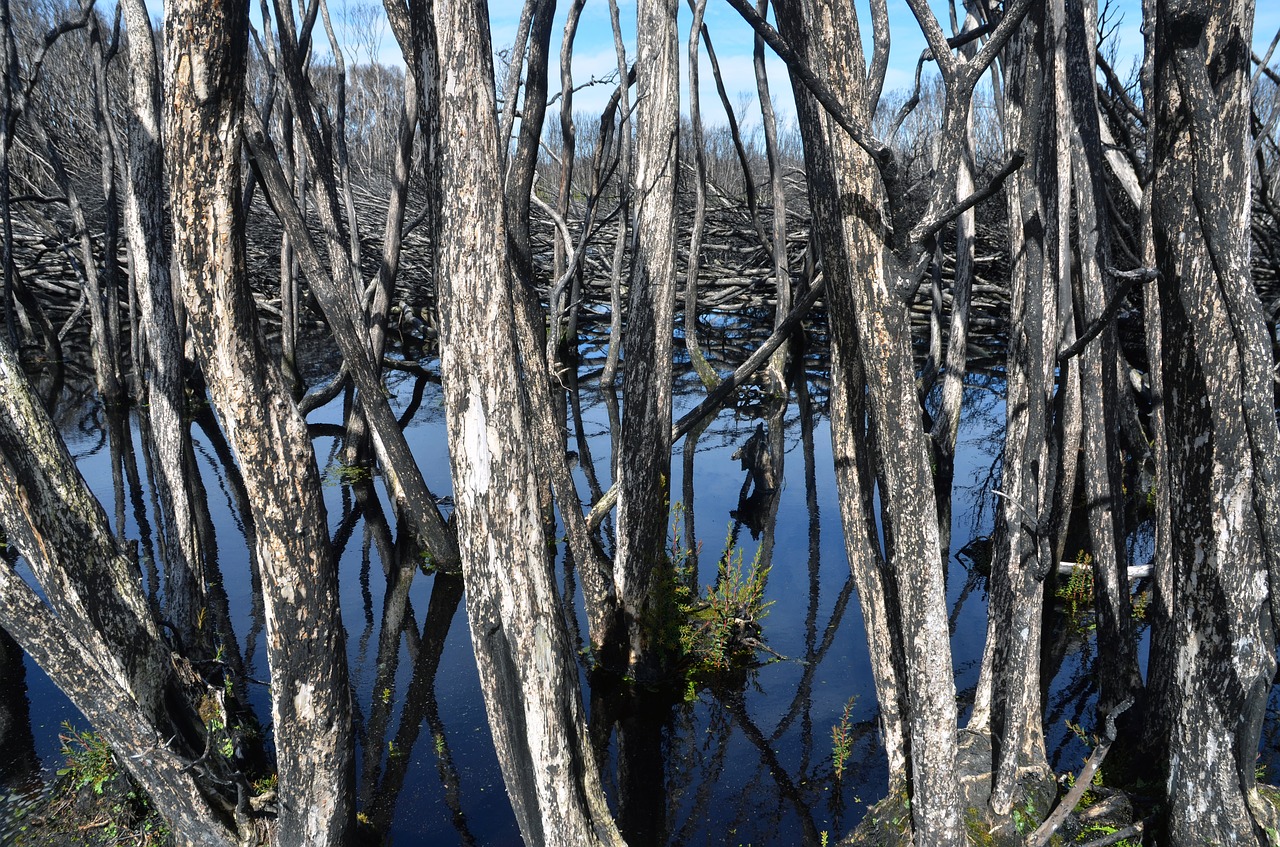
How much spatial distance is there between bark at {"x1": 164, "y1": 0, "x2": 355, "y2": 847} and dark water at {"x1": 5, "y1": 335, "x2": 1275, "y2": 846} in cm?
98

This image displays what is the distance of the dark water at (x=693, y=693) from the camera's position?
4.00 meters

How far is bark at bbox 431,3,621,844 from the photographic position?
260 cm

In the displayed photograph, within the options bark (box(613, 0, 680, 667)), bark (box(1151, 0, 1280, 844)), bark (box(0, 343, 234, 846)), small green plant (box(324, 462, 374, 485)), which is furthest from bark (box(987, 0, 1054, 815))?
small green plant (box(324, 462, 374, 485))

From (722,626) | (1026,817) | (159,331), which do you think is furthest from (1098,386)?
(159,331)

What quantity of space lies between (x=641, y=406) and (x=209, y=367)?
7.34 feet

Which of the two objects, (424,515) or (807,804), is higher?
(424,515)

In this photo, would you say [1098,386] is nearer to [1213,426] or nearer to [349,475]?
[1213,426]

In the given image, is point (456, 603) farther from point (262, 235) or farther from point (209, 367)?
point (262, 235)

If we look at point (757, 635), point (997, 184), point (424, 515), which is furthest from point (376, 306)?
point (997, 184)

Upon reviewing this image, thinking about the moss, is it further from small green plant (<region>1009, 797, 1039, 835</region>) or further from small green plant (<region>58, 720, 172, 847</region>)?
small green plant (<region>58, 720, 172, 847</region>)

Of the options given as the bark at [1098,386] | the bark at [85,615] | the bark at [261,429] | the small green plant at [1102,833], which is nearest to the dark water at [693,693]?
the bark at [1098,386]

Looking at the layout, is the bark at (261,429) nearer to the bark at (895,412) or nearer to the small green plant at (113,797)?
the small green plant at (113,797)

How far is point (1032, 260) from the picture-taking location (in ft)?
10.2

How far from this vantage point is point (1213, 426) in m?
2.60
